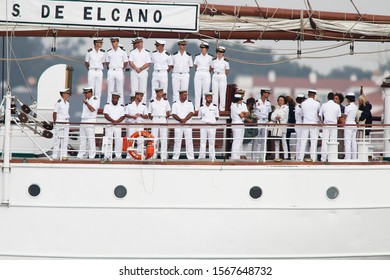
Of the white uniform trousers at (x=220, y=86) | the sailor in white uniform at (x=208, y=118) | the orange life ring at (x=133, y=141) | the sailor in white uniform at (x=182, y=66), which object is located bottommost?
the orange life ring at (x=133, y=141)

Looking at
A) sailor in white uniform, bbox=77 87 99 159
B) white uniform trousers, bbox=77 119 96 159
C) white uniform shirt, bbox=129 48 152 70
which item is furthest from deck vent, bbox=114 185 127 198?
white uniform shirt, bbox=129 48 152 70

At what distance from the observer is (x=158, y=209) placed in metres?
21.2

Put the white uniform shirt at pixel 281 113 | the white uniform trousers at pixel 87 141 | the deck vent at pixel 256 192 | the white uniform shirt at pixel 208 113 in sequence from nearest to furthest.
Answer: the deck vent at pixel 256 192 < the white uniform trousers at pixel 87 141 < the white uniform shirt at pixel 208 113 < the white uniform shirt at pixel 281 113

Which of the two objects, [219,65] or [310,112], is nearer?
[310,112]

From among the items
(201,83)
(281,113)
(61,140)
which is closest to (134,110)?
(61,140)

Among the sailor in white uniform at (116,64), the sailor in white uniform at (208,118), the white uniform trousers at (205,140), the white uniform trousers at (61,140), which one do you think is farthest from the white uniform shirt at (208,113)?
the white uniform trousers at (61,140)

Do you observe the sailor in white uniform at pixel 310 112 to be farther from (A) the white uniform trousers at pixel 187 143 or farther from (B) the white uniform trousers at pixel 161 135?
(B) the white uniform trousers at pixel 161 135

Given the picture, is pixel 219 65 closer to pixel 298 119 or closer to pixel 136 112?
pixel 298 119

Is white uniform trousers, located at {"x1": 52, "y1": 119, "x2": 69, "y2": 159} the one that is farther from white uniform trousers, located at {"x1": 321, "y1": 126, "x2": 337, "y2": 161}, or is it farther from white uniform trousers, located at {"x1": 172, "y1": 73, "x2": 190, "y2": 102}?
white uniform trousers, located at {"x1": 321, "y1": 126, "x2": 337, "y2": 161}

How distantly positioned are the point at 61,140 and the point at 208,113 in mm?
2932

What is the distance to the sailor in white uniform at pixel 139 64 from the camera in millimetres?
23453

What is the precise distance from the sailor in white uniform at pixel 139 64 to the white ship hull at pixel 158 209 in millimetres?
2811

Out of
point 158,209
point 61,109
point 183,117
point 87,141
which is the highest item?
point 61,109

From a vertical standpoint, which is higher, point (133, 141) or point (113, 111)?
point (113, 111)
